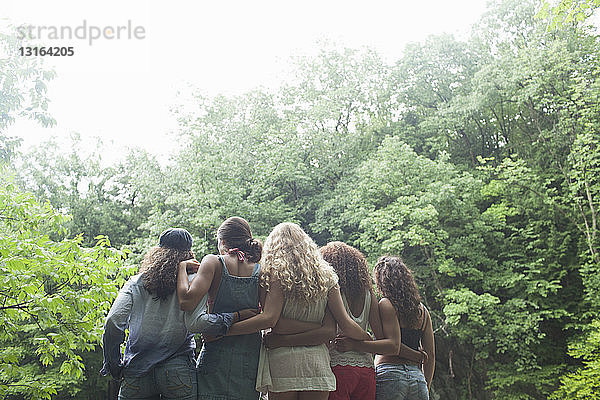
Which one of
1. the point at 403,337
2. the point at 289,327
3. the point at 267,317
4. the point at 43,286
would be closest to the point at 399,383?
the point at 403,337

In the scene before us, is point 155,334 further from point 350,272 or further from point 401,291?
point 401,291

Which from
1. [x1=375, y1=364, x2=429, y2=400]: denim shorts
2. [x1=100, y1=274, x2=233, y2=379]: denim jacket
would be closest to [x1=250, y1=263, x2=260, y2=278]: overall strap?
[x1=100, y1=274, x2=233, y2=379]: denim jacket

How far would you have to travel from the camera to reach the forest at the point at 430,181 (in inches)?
367

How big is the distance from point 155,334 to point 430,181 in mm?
8586

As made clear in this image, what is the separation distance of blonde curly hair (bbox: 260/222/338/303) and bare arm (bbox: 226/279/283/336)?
0.12 feet

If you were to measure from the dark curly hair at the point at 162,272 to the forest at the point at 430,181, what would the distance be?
4558 mm

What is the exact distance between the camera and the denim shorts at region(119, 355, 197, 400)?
2.16 m

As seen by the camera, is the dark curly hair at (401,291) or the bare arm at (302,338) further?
the dark curly hair at (401,291)

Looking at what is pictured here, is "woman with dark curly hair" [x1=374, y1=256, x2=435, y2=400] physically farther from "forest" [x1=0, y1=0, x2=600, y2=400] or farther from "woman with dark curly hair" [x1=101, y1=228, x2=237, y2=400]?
"forest" [x1=0, y1=0, x2=600, y2=400]

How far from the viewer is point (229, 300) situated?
2275 millimetres

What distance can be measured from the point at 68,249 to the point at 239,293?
3117mm

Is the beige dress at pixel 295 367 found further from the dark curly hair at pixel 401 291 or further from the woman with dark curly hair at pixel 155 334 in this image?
the dark curly hair at pixel 401 291

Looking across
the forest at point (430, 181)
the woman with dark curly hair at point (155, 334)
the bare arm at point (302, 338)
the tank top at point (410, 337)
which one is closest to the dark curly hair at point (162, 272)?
the woman with dark curly hair at point (155, 334)

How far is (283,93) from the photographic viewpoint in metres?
13.8
